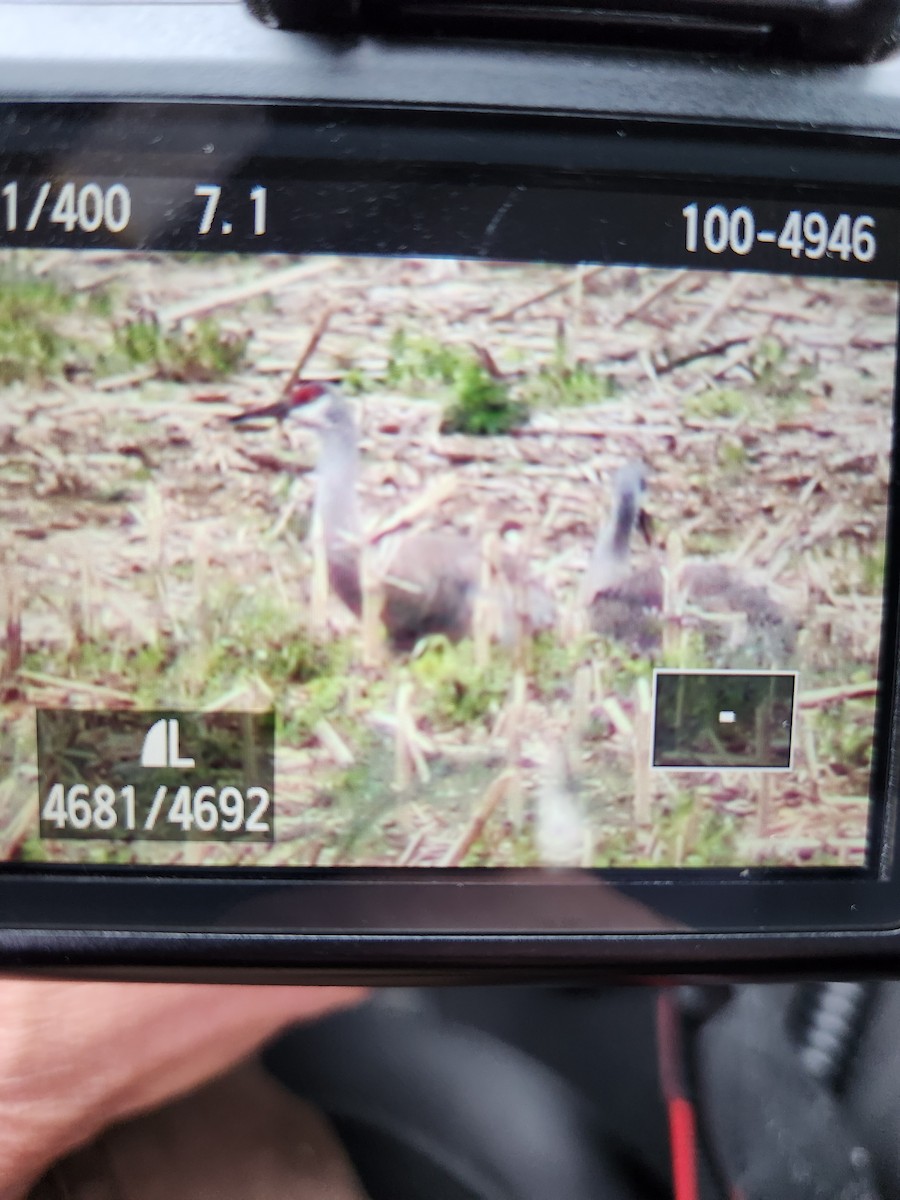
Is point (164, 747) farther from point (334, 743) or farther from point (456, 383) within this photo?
point (456, 383)

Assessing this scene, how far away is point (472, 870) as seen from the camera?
36 centimetres

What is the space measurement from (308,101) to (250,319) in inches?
3.1

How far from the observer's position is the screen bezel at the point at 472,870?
33 cm

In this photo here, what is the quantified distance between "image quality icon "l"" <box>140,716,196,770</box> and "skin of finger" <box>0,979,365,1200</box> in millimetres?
114

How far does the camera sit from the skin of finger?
1.29ft

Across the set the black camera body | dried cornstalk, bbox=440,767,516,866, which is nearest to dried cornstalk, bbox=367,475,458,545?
the black camera body

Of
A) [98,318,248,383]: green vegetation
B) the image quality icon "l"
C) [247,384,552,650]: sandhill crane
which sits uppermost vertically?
[98,318,248,383]: green vegetation

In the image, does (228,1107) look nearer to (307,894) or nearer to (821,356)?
(307,894)

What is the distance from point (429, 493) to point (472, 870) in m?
0.15

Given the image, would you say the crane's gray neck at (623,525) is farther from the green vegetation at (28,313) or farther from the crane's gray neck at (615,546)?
the green vegetation at (28,313)

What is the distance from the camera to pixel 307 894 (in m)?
0.35

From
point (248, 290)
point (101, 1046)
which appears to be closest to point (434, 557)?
point (248, 290)

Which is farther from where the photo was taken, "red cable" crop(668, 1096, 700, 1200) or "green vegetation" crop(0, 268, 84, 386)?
"red cable" crop(668, 1096, 700, 1200)

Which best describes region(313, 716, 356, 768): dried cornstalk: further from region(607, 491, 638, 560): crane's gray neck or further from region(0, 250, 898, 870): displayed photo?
region(607, 491, 638, 560): crane's gray neck
